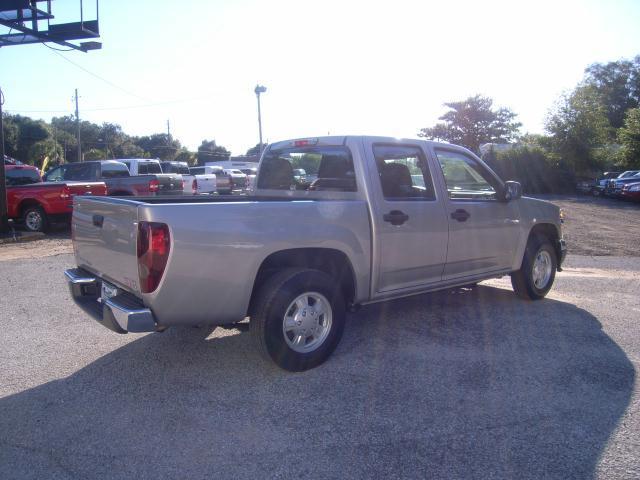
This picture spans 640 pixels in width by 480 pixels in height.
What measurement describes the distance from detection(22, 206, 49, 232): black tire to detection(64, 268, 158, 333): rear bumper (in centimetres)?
1011

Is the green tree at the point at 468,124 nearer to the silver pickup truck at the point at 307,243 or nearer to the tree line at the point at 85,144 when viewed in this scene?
the tree line at the point at 85,144

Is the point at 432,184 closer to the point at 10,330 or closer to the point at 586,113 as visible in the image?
the point at 10,330

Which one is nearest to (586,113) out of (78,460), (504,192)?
(504,192)

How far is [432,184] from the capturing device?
5.48 m

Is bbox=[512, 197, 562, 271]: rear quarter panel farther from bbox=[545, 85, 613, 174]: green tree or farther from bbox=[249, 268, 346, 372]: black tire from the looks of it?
bbox=[545, 85, 613, 174]: green tree

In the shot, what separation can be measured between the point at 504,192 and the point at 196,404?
4.06m

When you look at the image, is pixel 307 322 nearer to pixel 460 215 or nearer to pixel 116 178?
pixel 460 215

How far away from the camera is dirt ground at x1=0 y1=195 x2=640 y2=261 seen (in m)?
11.4

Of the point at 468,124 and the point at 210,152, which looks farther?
the point at 210,152

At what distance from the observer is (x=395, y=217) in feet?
16.2

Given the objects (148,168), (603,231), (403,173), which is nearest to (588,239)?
(603,231)

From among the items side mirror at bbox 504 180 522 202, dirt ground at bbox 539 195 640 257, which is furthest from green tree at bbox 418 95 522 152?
side mirror at bbox 504 180 522 202

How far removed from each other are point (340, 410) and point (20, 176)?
16.5 metres

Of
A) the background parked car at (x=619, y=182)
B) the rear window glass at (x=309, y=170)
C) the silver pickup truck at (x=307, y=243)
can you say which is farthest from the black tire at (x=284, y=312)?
the background parked car at (x=619, y=182)
